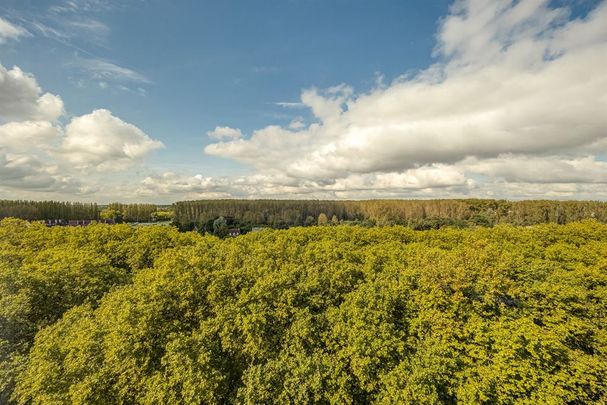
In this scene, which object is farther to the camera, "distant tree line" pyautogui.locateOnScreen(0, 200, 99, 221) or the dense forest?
"distant tree line" pyautogui.locateOnScreen(0, 200, 99, 221)

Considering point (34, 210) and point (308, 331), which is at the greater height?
point (34, 210)

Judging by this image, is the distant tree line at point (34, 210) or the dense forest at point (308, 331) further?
the distant tree line at point (34, 210)

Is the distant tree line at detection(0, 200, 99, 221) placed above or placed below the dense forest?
above

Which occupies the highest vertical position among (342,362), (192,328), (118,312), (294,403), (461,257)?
(461,257)

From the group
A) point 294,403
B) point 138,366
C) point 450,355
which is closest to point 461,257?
point 450,355

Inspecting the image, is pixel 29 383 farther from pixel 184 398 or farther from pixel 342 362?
pixel 342 362

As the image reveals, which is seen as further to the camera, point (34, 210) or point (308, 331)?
point (34, 210)

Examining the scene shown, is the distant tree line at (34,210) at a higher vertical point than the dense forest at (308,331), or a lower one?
higher

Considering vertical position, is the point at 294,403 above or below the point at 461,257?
below
